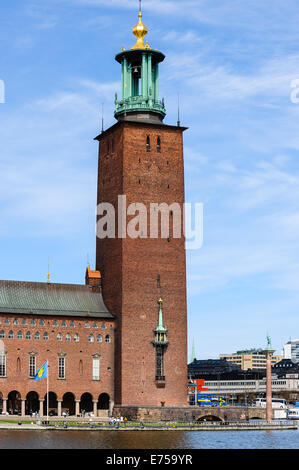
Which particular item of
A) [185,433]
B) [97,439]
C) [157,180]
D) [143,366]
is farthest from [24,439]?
[157,180]

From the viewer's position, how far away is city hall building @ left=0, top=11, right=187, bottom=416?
99.4 m

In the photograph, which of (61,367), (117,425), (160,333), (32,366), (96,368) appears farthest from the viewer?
(96,368)

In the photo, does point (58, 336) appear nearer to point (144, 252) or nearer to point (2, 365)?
point (2, 365)

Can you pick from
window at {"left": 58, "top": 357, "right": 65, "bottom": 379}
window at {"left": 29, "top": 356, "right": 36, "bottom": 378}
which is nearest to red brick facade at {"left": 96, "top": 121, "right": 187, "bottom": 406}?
window at {"left": 58, "top": 357, "right": 65, "bottom": 379}

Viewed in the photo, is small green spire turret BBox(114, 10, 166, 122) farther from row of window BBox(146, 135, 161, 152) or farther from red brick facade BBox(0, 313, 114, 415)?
red brick facade BBox(0, 313, 114, 415)

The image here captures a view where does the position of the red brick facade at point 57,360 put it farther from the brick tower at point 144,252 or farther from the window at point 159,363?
the window at point 159,363

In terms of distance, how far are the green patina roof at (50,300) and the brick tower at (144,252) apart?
1748 mm

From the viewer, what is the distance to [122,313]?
10044 centimetres

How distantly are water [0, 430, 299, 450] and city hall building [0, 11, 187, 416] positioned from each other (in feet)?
38.3

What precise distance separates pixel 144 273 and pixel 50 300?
10506 millimetres

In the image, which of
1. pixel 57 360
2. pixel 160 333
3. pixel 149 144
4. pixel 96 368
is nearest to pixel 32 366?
pixel 57 360

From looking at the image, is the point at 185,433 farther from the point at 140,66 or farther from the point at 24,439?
the point at 140,66

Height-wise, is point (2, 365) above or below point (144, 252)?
below
